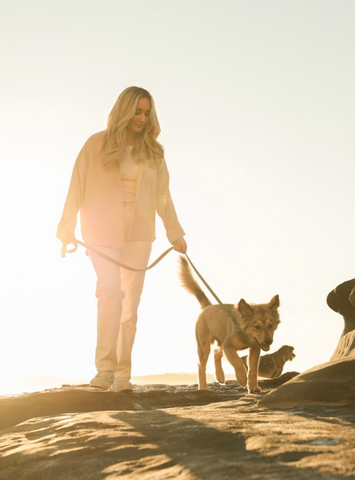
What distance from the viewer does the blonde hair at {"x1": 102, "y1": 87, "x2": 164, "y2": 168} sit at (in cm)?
749

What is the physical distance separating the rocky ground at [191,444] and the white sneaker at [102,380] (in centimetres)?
188

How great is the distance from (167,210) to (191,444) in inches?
209

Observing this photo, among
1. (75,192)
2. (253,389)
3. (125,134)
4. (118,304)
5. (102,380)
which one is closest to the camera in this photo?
(102,380)

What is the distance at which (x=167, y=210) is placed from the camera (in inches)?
336

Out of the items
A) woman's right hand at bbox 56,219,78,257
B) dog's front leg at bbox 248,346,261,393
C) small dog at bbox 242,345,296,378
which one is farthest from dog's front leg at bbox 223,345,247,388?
small dog at bbox 242,345,296,378

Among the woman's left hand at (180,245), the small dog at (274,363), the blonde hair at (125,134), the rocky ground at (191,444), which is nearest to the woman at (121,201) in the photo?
the blonde hair at (125,134)

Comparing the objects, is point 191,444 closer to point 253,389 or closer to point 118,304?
point 118,304

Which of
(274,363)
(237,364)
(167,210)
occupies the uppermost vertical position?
(167,210)

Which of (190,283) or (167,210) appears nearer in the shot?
(167,210)

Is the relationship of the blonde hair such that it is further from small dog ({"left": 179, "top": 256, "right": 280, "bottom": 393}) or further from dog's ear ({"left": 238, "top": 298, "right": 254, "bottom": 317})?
dog's ear ({"left": 238, "top": 298, "right": 254, "bottom": 317})

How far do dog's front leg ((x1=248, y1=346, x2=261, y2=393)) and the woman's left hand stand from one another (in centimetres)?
201

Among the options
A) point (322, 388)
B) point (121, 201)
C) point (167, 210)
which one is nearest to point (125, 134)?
point (121, 201)

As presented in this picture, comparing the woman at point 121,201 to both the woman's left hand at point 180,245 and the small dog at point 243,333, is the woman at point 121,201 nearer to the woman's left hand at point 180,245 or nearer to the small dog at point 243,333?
the woman's left hand at point 180,245

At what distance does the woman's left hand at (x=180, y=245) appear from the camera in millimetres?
8406
